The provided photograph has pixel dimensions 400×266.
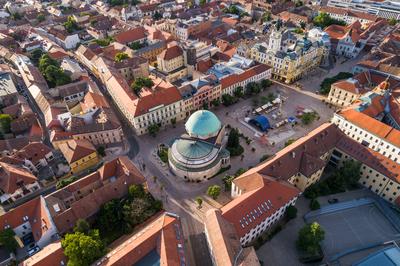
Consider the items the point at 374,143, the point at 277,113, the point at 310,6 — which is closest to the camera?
the point at 374,143

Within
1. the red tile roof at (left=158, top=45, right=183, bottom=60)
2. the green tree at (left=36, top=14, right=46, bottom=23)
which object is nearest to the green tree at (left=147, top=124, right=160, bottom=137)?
the red tile roof at (left=158, top=45, right=183, bottom=60)

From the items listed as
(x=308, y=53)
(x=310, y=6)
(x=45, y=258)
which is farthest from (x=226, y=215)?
(x=310, y=6)

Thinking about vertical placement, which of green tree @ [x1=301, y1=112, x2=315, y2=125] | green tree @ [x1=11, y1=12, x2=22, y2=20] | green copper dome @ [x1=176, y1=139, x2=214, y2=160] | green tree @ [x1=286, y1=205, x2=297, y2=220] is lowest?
green tree @ [x1=286, y1=205, x2=297, y2=220]

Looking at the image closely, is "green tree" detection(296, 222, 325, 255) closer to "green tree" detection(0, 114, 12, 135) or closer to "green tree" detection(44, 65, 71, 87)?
"green tree" detection(0, 114, 12, 135)

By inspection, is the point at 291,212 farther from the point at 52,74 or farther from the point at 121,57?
the point at 52,74

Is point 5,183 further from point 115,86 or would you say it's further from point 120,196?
point 115,86

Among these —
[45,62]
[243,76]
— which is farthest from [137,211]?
[45,62]
